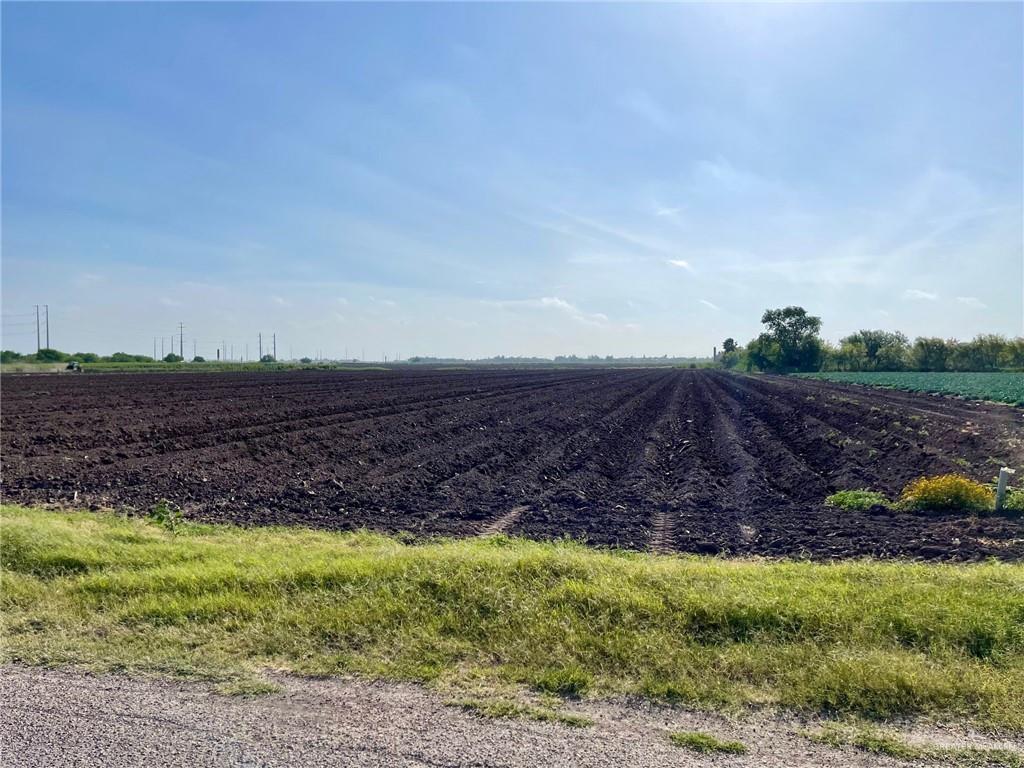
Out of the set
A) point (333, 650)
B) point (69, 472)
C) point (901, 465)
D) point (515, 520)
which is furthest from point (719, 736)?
point (69, 472)

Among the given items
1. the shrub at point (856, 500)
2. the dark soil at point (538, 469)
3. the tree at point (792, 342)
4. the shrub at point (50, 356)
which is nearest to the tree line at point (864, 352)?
the tree at point (792, 342)

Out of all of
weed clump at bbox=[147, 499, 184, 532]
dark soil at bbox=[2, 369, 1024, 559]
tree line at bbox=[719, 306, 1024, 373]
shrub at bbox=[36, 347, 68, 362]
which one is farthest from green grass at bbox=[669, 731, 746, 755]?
shrub at bbox=[36, 347, 68, 362]

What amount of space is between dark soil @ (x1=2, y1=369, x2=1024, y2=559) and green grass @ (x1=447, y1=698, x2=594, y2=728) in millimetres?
5312

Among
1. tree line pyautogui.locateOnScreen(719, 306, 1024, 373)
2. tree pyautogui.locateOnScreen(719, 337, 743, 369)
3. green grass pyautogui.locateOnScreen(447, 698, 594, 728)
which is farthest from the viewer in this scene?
tree pyautogui.locateOnScreen(719, 337, 743, 369)

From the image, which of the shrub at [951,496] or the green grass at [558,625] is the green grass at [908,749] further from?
the shrub at [951,496]

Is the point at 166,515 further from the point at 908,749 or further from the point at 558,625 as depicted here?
the point at 908,749

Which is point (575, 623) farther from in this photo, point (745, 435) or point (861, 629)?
point (745, 435)

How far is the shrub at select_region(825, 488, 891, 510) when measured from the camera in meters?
11.8

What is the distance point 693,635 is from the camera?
532 cm

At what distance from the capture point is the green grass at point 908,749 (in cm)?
377

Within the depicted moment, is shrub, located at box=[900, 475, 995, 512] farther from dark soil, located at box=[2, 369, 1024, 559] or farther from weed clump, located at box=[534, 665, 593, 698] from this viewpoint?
weed clump, located at box=[534, 665, 593, 698]

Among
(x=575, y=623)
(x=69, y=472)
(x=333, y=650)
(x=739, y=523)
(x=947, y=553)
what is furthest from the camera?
(x=69, y=472)

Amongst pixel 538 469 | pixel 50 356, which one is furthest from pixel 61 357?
pixel 538 469

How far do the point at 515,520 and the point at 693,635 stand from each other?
19.5 ft
